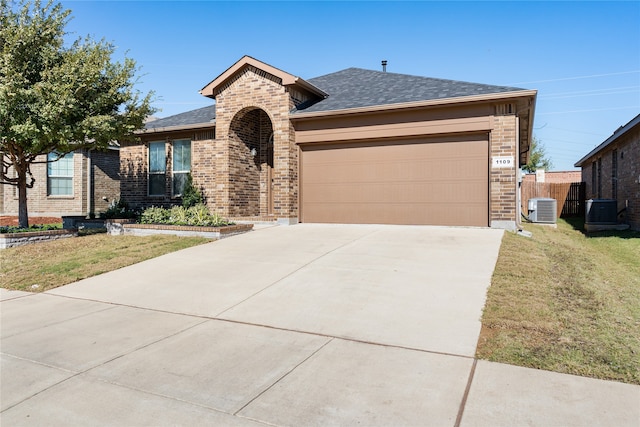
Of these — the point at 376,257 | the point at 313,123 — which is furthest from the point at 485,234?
the point at 313,123

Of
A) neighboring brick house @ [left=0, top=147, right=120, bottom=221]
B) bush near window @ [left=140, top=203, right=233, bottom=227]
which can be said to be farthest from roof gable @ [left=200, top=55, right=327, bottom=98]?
neighboring brick house @ [left=0, top=147, right=120, bottom=221]

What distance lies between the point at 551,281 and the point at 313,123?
799 centimetres

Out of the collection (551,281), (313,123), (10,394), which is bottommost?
(10,394)

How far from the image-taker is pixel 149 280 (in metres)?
6.85

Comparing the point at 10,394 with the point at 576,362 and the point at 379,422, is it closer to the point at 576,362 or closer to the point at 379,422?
the point at 379,422

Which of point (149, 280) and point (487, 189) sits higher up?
point (487, 189)

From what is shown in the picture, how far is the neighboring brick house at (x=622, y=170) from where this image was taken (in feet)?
43.4

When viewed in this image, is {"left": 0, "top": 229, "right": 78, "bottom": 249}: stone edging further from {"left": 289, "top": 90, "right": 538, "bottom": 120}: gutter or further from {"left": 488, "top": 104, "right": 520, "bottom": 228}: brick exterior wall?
{"left": 488, "top": 104, "right": 520, "bottom": 228}: brick exterior wall

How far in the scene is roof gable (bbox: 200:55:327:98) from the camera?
12156mm

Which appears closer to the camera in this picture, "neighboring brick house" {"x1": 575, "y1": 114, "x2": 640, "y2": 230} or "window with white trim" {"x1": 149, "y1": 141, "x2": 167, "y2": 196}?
"neighboring brick house" {"x1": 575, "y1": 114, "x2": 640, "y2": 230}

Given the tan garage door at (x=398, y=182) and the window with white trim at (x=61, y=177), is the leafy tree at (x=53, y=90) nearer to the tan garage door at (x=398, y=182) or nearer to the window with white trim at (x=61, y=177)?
the tan garage door at (x=398, y=182)

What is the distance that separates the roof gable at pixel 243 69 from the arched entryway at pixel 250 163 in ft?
3.77

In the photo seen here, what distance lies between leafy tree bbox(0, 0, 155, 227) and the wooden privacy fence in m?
18.9

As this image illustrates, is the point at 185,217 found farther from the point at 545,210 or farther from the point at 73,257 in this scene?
the point at 545,210
